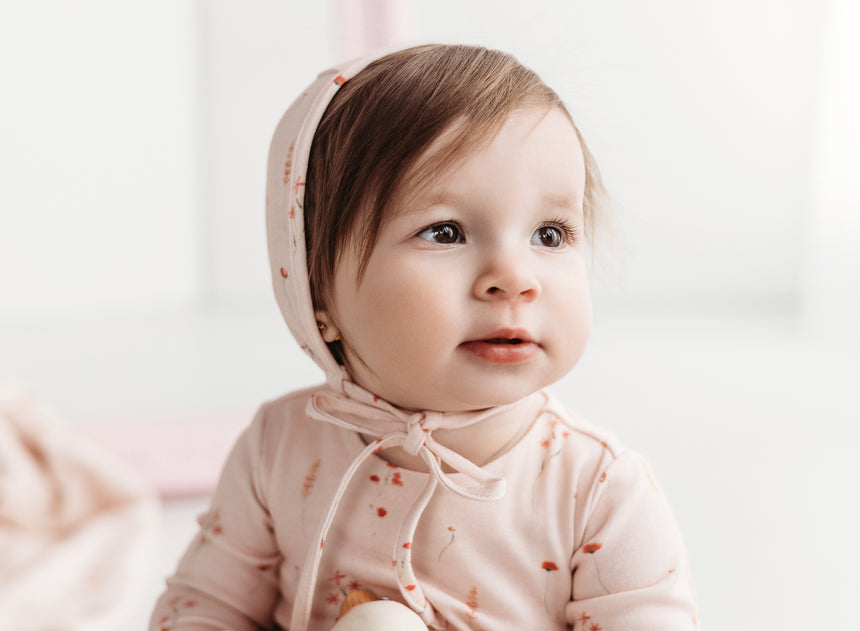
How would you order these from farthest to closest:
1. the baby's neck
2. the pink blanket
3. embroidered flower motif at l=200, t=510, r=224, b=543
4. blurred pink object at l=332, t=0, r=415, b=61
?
blurred pink object at l=332, t=0, r=415, b=61
the pink blanket
embroidered flower motif at l=200, t=510, r=224, b=543
the baby's neck

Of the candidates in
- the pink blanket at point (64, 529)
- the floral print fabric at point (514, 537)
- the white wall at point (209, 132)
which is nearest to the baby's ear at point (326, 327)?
the floral print fabric at point (514, 537)

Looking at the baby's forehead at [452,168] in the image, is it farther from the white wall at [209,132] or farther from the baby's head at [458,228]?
the white wall at [209,132]

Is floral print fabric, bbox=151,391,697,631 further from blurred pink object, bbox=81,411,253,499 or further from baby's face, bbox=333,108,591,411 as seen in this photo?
blurred pink object, bbox=81,411,253,499

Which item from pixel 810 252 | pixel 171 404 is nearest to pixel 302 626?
pixel 171 404

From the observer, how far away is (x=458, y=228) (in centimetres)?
82

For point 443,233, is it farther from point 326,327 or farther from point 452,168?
point 326,327

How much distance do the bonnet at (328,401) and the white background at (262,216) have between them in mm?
1240

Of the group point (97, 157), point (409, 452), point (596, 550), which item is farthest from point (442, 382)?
point (97, 157)

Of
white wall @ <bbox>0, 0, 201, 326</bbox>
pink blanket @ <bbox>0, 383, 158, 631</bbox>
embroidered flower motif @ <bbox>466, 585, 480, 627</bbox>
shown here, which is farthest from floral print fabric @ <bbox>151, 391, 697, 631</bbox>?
white wall @ <bbox>0, 0, 201, 326</bbox>

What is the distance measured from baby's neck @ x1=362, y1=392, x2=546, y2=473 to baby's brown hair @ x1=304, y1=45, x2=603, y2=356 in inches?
6.2

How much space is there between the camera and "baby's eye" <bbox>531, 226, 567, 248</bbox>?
0.84 meters

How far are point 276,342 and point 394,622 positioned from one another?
2.15 meters

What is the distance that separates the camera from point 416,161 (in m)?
0.80

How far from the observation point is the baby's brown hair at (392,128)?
80 cm
